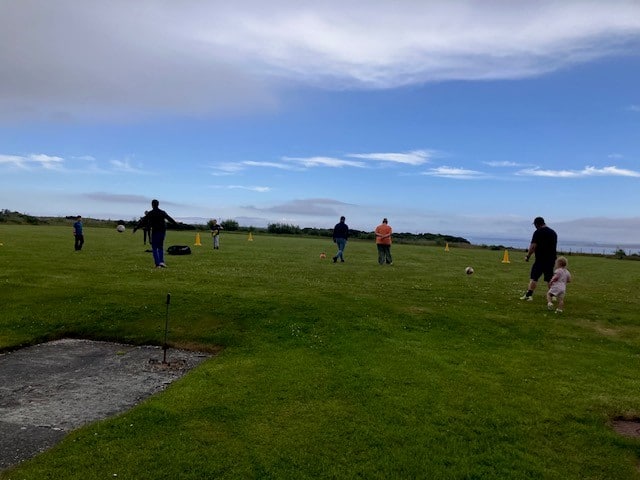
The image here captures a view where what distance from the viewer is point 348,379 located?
30.1 feet

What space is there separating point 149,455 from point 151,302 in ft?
28.8

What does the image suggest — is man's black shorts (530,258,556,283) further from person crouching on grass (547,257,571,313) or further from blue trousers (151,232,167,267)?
blue trousers (151,232,167,267)

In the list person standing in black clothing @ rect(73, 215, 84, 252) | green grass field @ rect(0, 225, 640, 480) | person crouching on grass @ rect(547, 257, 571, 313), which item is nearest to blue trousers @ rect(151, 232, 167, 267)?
green grass field @ rect(0, 225, 640, 480)

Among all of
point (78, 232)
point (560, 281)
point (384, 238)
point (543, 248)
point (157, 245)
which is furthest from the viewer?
point (78, 232)

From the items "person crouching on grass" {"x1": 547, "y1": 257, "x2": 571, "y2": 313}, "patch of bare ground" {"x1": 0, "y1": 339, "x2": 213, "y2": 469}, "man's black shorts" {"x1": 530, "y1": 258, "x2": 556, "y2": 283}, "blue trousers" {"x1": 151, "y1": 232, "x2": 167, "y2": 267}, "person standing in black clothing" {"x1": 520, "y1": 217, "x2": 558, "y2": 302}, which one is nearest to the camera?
"patch of bare ground" {"x1": 0, "y1": 339, "x2": 213, "y2": 469}

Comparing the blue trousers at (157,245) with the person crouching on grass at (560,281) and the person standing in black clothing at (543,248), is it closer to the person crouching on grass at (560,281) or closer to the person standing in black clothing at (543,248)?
the person standing in black clothing at (543,248)

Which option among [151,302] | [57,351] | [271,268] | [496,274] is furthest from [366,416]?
[496,274]

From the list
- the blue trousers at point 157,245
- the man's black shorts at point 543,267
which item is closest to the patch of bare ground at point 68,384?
the blue trousers at point 157,245

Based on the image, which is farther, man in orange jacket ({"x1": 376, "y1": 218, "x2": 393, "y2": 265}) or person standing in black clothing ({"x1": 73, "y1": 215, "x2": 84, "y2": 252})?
person standing in black clothing ({"x1": 73, "y1": 215, "x2": 84, "y2": 252})

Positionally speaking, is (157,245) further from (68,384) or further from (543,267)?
(543,267)

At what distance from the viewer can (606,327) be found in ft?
46.1

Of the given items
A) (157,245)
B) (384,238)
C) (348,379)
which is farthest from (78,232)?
(348,379)

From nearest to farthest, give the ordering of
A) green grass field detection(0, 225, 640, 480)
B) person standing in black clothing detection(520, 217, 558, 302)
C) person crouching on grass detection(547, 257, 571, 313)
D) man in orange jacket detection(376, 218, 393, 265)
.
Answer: green grass field detection(0, 225, 640, 480) < person crouching on grass detection(547, 257, 571, 313) < person standing in black clothing detection(520, 217, 558, 302) < man in orange jacket detection(376, 218, 393, 265)

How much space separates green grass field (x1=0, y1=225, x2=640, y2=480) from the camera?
6387 millimetres
